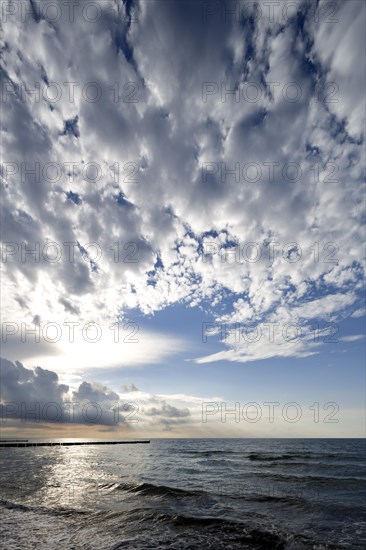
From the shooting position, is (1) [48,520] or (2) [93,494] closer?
(1) [48,520]

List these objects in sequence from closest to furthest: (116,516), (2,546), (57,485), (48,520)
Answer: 1. (2,546)
2. (48,520)
3. (116,516)
4. (57,485)

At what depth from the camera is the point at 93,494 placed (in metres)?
23.2

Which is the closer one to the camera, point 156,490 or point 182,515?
point 182,515

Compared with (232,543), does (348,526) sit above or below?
below

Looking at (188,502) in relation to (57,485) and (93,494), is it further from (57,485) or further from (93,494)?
(57,485)

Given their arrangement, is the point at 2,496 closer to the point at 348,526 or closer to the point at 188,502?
the point at 188,502

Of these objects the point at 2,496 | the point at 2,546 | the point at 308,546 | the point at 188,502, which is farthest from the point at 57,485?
the point at 308,546

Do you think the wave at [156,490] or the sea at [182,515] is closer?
the sea at [182,515]

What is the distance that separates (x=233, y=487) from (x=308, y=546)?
1618 cm

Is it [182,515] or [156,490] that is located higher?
Result: [182,515]

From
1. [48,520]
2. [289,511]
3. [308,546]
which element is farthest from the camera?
[289,511]

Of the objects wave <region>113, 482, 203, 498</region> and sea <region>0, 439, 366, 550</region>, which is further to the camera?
wave <region>113, 482, 203, 498</region>

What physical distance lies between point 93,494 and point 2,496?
6.26 meters

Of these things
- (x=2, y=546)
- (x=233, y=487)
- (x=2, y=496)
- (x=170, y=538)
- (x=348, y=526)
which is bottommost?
(x=233, y=487)
